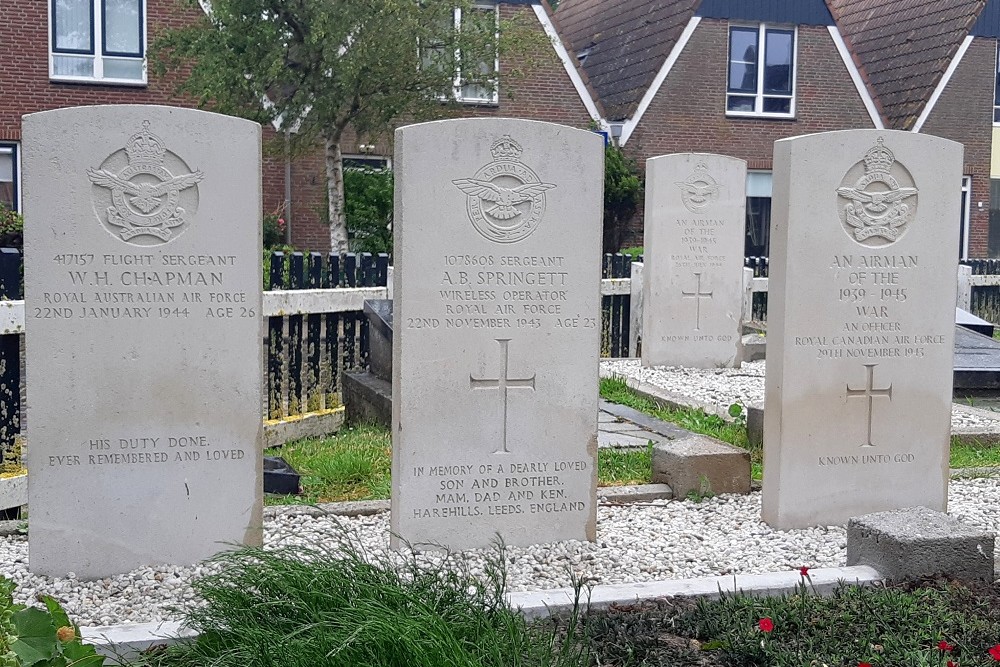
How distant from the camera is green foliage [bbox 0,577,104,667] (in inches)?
108

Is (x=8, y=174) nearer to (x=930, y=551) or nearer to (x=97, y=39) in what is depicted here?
(x=97, y=39)

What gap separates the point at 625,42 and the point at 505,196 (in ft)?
73.2

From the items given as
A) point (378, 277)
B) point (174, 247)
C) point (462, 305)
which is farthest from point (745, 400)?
point (174, 247)

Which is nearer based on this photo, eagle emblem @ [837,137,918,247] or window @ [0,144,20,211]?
eagle emblem @ [837,137,918,247]

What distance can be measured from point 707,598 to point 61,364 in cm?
290

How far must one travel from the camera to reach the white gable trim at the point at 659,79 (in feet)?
80.4

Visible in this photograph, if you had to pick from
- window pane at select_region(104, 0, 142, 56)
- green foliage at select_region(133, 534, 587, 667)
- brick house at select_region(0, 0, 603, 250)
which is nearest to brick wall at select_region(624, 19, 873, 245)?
brick house at select_region(0, 0, 603, 250)

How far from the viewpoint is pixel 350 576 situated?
3.76 m

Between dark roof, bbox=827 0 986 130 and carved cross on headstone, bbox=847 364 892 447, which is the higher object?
dark roof, bbox=827 0 986 130

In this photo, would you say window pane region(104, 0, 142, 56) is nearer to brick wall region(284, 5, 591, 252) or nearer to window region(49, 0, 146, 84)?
window region(49, 0, 146, 84)

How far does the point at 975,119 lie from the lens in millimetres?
27141

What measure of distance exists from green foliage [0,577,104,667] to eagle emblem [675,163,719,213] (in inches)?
407

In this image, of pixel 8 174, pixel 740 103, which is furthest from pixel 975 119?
pixel 8 174

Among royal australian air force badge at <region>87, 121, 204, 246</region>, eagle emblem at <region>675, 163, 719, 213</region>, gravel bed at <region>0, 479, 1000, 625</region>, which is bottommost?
gravel bed at <region>0, 479, 1000, 625</region>
